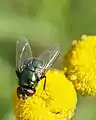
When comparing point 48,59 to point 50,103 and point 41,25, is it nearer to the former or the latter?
point 50,103

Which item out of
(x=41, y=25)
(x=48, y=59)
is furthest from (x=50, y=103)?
(x=41, y=25)

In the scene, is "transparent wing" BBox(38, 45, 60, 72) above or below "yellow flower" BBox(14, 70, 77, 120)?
above

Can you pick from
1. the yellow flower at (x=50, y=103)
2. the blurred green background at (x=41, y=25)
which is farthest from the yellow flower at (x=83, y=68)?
the blurred green background at (x=41, y=25)

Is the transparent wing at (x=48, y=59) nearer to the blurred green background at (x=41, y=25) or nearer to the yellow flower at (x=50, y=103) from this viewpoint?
the yellow flower at (x=50, y=103)

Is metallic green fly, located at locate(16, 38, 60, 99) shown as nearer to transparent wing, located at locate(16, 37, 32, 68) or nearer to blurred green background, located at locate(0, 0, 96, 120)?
transparent wing, located at locate(16, 37, 32, 68)

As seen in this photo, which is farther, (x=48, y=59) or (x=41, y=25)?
(x=41, y=25)

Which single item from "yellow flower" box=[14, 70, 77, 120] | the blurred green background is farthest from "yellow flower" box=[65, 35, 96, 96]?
the blurred green background
